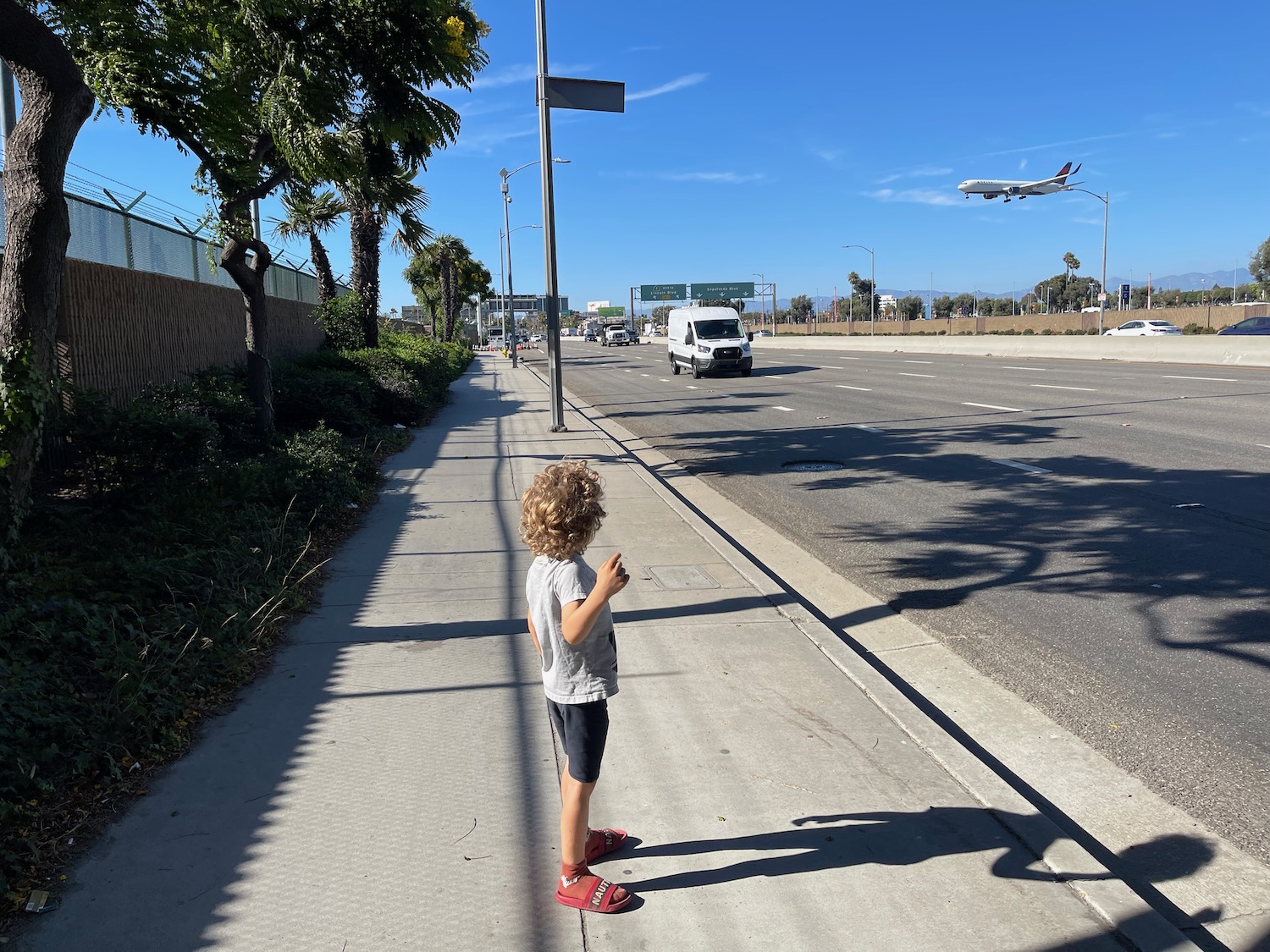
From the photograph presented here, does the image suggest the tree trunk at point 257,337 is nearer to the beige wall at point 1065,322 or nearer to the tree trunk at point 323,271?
the tree trunk at point 323,271

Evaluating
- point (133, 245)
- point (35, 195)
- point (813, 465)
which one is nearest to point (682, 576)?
point (35, 195)

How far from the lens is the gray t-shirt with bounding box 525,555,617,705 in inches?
122

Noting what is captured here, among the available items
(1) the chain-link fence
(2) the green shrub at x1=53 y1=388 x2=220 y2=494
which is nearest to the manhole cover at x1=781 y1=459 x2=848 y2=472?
(2) the green shrub at x1=53 y1=388 x2=220 y2=494

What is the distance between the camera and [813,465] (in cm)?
1238

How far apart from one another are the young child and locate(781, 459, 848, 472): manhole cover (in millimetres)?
9149

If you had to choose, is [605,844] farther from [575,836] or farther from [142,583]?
[142,583]

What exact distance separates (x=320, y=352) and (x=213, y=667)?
49.5ft

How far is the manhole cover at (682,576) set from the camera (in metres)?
6.83

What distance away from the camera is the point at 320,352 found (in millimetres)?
19078

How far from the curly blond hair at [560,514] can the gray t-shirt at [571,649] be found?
65 mm

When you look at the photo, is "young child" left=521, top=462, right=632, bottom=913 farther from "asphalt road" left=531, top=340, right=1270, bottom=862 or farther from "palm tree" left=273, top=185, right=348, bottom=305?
"palm tree" left=273, top=185, right=348, bottom=305

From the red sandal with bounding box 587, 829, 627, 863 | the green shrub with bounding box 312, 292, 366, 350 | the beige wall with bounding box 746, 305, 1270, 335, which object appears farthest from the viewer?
the beige wall with bounding box 746, 305, 1270, 335

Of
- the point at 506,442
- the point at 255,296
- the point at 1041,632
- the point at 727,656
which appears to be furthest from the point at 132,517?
the point at 506,442

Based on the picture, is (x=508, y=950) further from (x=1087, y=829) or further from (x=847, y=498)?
(x=847, y=498)
